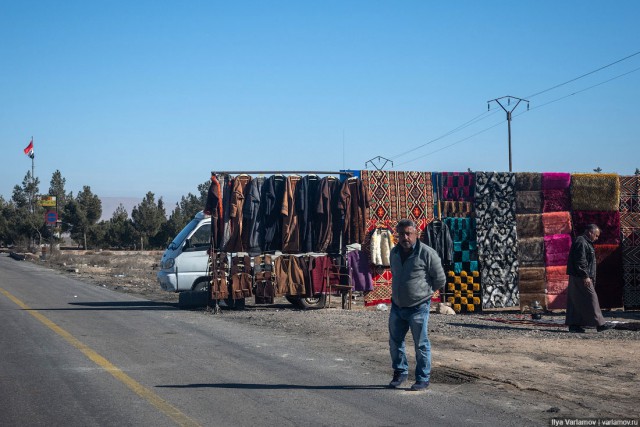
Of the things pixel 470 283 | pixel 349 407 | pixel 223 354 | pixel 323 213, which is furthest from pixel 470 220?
pixel 349 407

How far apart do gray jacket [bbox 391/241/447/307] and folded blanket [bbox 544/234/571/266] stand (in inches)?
383

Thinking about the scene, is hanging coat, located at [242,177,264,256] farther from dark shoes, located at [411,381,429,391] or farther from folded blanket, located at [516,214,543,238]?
dark shoes, located at [411,381,429,391]

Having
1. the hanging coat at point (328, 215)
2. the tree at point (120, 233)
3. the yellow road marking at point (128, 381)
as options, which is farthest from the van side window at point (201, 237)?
the tree at point (120, 233)

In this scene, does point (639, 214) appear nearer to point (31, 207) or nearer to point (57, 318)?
point (57, 318)

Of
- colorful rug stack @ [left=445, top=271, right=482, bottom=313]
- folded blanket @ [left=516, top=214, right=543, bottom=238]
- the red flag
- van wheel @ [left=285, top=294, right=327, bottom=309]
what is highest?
the red flag

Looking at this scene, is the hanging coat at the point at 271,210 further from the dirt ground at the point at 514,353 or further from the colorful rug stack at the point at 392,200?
the colorful rug stack at the point at 392,200

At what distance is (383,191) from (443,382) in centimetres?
907

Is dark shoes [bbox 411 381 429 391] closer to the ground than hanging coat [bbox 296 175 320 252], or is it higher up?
closer to the ground

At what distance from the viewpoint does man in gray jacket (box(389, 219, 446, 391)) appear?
8242 millimetres

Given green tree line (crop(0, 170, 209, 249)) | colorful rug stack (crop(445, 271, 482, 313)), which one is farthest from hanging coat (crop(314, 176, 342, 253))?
green tree line (crop(0, 170, 209, 249))

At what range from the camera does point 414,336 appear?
27.3ft

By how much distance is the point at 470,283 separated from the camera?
17.2 m

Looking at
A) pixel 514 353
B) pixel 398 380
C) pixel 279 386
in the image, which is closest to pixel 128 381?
pixel 279 386

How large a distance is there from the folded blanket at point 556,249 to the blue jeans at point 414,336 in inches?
385
